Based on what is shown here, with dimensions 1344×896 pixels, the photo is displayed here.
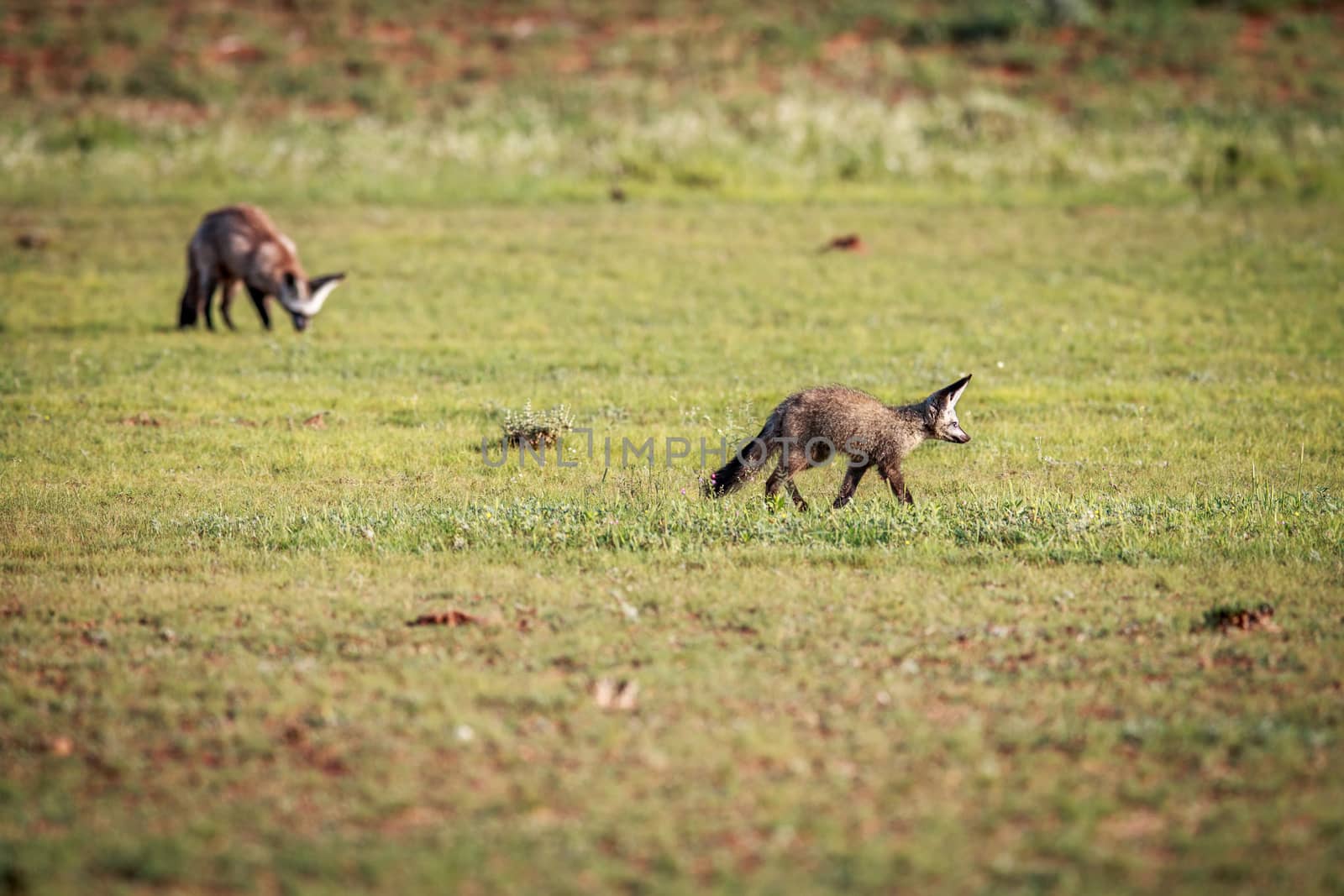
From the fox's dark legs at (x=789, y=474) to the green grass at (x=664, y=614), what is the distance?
11.8 inches

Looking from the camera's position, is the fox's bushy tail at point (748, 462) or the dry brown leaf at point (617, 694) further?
the fox's bushy tail at point (748, 462)

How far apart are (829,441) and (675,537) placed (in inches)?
62.4

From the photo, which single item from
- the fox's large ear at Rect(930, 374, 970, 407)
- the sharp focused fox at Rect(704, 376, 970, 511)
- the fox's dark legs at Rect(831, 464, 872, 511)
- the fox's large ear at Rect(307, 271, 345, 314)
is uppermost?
the fox's large ear at Rect(307, 271, 345, 314)

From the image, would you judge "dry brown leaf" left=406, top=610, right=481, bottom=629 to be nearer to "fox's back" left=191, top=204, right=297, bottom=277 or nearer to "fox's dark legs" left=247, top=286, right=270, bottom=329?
"fox's back" left=191, top=204, right=297, bottom=277

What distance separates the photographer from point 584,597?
8672mm

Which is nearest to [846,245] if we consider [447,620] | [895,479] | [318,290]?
[318,290]

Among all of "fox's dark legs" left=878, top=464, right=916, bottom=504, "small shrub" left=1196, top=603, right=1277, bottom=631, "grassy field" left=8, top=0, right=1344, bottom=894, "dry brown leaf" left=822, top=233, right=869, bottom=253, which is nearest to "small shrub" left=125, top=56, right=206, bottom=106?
"grassy field" left=8, top=0, right=1344, bottom=894

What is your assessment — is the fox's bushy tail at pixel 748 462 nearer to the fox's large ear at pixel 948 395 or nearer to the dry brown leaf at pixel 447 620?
the fox's large ear at pixel 948 395

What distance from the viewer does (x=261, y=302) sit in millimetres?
19469

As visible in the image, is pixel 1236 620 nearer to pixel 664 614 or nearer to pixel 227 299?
pixel 664 614

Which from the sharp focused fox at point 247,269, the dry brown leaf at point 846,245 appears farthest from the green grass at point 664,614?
the dry brown leaf at point 846,245

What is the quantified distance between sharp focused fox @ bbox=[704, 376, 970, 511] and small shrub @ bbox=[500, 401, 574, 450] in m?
2.31

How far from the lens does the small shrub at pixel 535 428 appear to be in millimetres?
12812

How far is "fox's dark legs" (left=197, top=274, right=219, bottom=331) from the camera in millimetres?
19047
